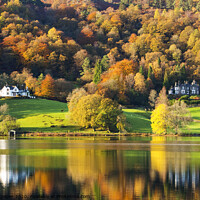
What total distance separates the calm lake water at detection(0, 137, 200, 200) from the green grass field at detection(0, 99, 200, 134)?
5031cm

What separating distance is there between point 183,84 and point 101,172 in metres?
140

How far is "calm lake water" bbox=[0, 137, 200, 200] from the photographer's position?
29453mm

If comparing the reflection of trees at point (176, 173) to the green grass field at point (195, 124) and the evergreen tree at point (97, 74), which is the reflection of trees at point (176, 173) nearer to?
the green grass field at point (195, 124)

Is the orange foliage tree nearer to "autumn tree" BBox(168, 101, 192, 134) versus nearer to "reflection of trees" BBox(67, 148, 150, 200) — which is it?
"autumn tree" BBox(168, 101, 192, 134)

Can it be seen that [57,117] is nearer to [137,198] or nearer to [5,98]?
[5,98]

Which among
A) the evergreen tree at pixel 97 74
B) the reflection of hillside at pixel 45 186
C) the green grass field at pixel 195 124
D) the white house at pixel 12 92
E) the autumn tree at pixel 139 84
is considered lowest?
the reflection of hillside at pixel 45 186

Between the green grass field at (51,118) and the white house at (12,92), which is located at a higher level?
the white house at (12,92)

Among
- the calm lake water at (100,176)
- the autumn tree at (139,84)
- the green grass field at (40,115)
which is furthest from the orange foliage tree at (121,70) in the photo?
the calm lake water at (100,176)

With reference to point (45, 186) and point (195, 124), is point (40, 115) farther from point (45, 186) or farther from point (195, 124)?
point (45, 186)

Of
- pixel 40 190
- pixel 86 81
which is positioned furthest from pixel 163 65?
pixel 40 190

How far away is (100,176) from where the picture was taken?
3669cm

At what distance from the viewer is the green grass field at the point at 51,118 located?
345 feet

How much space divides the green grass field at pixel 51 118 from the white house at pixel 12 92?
10.3 meters

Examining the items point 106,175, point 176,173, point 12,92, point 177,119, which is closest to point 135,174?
point 106,175
